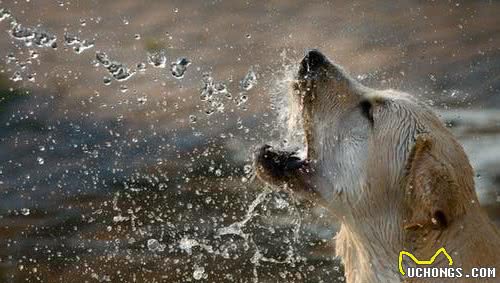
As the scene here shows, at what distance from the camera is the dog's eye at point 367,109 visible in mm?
4412

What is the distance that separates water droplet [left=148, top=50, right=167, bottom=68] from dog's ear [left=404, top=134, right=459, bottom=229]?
157 inches

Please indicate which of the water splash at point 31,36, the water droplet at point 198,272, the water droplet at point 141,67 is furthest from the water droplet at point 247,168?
the water splash at point 31,36

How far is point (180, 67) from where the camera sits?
762 cm

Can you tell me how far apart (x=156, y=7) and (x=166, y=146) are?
144 centimetres

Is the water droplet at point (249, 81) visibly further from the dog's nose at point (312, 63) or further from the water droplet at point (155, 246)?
the dog's nose at point (312, 63)

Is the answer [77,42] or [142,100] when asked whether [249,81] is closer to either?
[142,100]

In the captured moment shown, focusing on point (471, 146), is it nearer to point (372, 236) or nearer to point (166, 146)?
point (166, 146)

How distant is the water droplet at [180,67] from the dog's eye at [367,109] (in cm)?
326

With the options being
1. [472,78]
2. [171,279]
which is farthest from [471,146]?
[171,279]

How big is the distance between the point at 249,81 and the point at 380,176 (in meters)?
3.40

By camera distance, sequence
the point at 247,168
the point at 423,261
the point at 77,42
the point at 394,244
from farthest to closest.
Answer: the point at 77,42 → the point at 247,168 → the point at 394,244 → the point at 423,261

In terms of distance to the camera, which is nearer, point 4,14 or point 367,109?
point 367,109

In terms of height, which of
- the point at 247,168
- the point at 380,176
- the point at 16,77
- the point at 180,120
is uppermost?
the point at 16,77

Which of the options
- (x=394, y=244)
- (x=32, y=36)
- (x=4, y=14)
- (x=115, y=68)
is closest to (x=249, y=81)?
(x=115, y=68)
